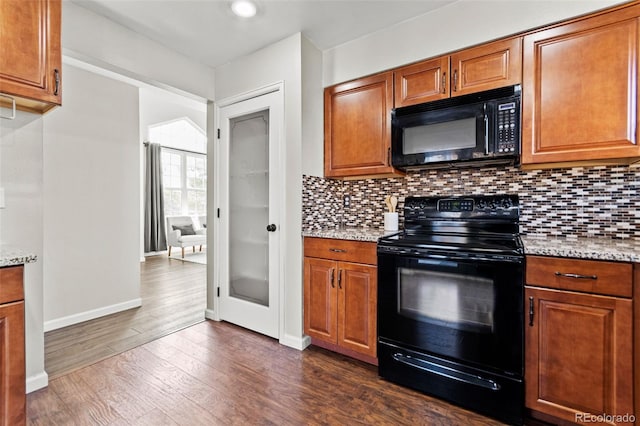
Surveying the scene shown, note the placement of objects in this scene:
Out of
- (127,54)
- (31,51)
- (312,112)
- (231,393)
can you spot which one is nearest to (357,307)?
(231,393)

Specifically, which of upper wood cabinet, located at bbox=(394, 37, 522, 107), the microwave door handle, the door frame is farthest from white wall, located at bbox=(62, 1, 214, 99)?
the microwave door handle

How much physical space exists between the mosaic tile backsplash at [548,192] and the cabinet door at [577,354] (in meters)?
0.70

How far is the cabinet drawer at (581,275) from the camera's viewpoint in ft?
4.43

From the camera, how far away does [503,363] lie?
1582 millimetres

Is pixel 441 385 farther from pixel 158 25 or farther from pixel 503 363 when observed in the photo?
pixel 158 25

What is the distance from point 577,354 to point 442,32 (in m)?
2.10

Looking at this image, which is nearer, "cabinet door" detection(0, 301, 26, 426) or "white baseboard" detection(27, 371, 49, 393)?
"cabinet door" detection(0, 301, 26, 426)

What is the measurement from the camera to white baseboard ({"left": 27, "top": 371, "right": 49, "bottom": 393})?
180 cm

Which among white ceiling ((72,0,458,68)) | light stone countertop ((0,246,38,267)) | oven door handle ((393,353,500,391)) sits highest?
white ceiling ((72,0,458,68))

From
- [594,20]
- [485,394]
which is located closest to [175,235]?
[485,394]

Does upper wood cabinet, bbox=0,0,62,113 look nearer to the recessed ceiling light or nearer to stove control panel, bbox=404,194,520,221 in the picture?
the recessed ceiling light

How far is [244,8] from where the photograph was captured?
2.08 metres

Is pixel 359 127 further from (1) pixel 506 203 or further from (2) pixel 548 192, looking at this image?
(2) pixel 548 192

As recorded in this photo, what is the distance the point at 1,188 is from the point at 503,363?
118 inches
